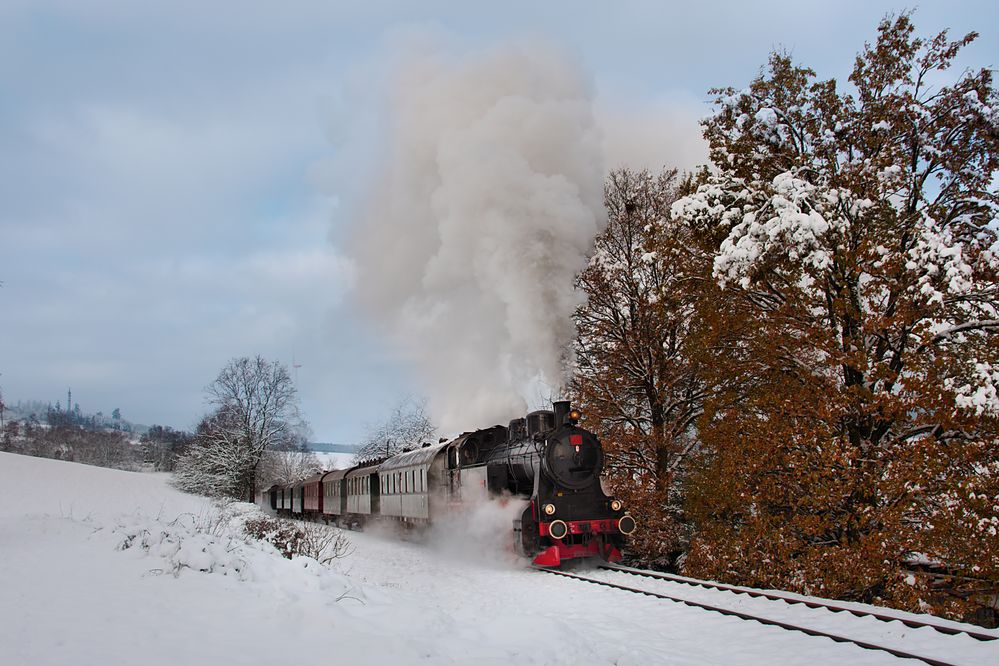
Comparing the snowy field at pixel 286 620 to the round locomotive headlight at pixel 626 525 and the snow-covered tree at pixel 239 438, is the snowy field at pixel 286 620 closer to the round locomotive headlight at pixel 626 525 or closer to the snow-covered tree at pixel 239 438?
the round locomotive headlight at pixel 626 525

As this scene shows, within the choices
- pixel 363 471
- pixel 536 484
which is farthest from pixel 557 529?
pixel 363 471

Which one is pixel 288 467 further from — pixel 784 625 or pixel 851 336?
pixel 784 625

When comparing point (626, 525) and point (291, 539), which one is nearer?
point (291, 539)

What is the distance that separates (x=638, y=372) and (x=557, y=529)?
17.7 ft

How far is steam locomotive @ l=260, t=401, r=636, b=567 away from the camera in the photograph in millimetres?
12422

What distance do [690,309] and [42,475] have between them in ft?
106

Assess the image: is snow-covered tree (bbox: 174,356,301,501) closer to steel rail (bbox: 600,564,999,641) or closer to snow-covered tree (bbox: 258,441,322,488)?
snow-covered tree (bbox: 258,441,322,488)

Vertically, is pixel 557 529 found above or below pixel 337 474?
below

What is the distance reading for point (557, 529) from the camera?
39.3ft

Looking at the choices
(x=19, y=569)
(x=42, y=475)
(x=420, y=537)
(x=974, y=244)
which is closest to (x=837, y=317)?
(x=974, y=244)

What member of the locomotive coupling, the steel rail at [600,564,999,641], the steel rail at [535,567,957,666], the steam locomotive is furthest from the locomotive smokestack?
the steel rail at [535,567,957,666]

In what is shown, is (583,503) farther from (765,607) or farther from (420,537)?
(420,537)

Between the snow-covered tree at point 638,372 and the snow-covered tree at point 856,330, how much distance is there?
3.65m

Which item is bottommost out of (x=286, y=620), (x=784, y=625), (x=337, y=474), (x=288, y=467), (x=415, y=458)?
(x=784, y=625)
